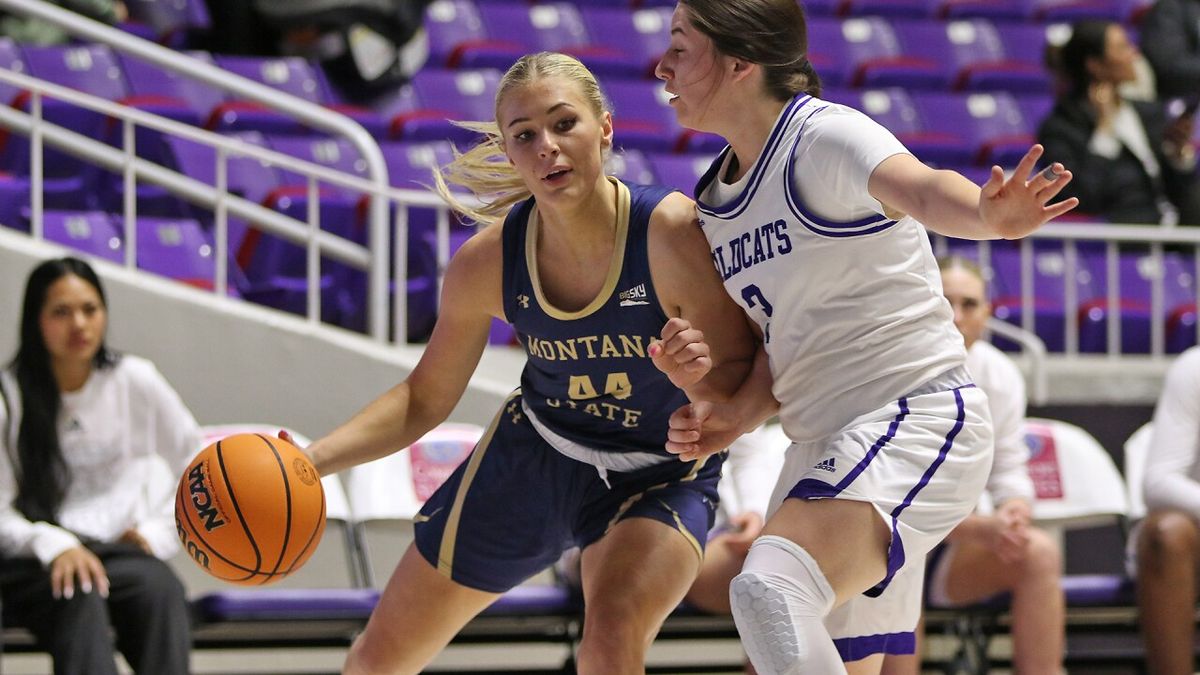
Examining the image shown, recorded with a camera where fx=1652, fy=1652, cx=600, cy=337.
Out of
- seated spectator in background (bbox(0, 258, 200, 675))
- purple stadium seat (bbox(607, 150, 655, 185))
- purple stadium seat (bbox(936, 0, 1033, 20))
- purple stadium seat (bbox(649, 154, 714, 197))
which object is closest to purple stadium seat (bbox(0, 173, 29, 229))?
seated spectator in background (bbox(0, 258, 200, 675))

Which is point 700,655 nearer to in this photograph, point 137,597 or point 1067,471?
point 1067,471

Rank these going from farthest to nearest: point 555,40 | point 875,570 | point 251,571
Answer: point 555,40
point 251,571
point 875,570

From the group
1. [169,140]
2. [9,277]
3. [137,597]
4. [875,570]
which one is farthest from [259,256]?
[875,570]

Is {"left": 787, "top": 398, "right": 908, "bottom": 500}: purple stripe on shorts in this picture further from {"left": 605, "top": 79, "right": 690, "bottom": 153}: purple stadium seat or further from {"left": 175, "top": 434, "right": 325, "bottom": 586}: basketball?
{"left": 605, "top": 79, "right": 690, "bottom": 153}: purple stadium seat

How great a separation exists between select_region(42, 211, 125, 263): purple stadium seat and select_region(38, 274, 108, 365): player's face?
1.15 meters

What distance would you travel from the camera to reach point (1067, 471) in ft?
18.8

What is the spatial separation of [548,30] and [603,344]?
5.72 metres

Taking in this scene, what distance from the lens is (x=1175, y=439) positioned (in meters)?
5.27

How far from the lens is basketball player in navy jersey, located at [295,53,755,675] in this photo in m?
3.23

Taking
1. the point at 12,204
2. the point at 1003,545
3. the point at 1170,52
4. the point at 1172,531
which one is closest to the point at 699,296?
the point at 1003,545

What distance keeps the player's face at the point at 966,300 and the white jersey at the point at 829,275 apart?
208 cm

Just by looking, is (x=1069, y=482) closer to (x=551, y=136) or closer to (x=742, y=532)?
(x=742, y=532)

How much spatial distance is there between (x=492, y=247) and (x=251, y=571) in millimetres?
824

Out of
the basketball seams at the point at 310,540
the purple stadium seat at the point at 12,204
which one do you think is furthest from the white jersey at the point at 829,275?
the purple stadium seat at the point at 12,204
